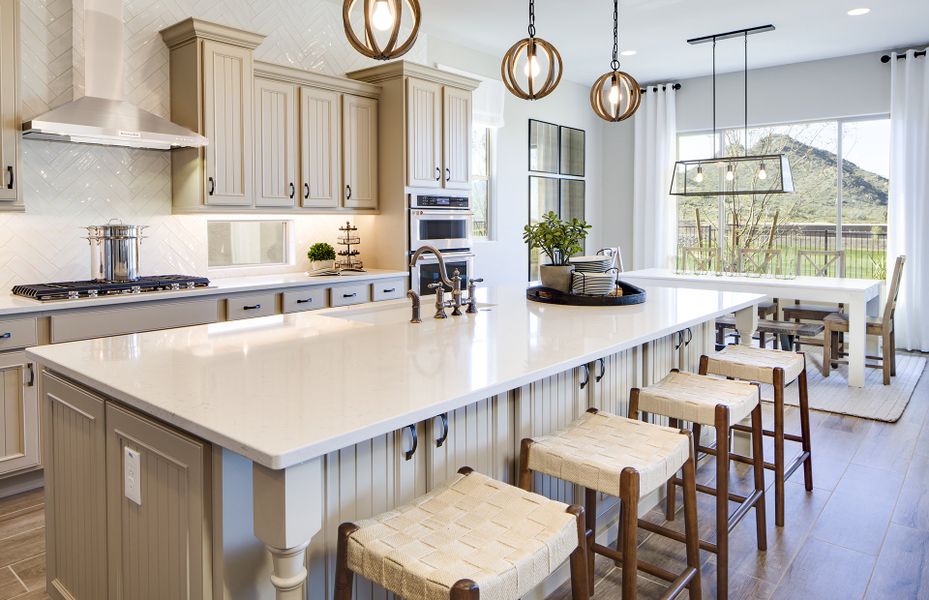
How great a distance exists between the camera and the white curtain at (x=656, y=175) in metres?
7.94

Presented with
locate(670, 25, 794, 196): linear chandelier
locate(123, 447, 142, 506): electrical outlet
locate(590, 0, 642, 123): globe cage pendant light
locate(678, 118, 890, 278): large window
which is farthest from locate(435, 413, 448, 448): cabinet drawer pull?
locate(678, 118, 890, 278): large window

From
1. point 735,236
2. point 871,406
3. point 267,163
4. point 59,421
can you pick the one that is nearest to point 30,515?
point 59,421

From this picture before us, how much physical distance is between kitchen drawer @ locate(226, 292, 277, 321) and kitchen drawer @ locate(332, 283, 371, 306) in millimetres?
500

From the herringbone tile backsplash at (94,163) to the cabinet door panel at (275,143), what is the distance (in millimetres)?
380

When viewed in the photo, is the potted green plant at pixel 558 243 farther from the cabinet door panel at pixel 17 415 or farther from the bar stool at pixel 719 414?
the cabinet door panel at pixel 17 415

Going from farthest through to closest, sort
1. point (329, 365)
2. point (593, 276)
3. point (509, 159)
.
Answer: point (509, 159)
point (593, 276)
point (329, 365)

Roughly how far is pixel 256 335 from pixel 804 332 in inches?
181

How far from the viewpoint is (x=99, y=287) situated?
346 cm

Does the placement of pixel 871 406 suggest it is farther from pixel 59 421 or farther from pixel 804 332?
pixel 59 421

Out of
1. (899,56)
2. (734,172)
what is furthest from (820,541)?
(899,56)

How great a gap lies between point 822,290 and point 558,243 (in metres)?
3.11

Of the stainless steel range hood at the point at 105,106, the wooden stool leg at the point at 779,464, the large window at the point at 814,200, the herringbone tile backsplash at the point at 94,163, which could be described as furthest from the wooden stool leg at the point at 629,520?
the large window at the point at 814,200

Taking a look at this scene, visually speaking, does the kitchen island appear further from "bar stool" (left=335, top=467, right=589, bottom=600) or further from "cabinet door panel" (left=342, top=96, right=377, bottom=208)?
"cabinet door panel" (left=342, top=96, right=377, bottom=208)

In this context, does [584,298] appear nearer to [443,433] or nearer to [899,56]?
[443,433]
